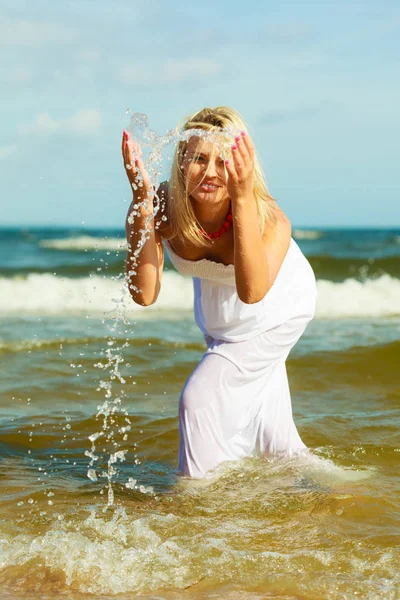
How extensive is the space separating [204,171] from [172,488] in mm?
1763

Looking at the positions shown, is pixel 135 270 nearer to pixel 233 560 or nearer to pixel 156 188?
pixel 156 188

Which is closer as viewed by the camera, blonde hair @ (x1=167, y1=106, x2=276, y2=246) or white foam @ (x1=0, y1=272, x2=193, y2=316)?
blonde hair @ (x1=167, y1=106, x2=276, y2=246)

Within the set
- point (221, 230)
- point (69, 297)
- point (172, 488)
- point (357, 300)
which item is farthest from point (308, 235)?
point (221, 230)

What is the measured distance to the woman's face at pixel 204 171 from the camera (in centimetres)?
380

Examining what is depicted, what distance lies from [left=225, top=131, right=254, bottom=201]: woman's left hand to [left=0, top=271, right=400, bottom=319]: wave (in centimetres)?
891

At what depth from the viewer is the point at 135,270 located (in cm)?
401

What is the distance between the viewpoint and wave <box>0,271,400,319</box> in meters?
13.8

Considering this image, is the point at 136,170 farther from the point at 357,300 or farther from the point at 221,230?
the point at 357,300

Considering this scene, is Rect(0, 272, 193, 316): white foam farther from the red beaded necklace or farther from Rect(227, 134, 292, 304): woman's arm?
Rect(227, 134, 292, 304): woman's arm

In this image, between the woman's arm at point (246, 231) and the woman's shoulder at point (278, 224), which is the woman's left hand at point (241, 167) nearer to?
the woman's arm at point (246, 231)

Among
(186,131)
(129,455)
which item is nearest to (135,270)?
(186,131)

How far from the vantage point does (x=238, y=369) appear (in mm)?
4195

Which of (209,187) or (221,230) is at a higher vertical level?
(209,187)

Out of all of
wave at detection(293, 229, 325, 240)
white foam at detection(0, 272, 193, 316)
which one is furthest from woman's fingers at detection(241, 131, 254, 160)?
wave at detection(293, 229, 325, 240)
